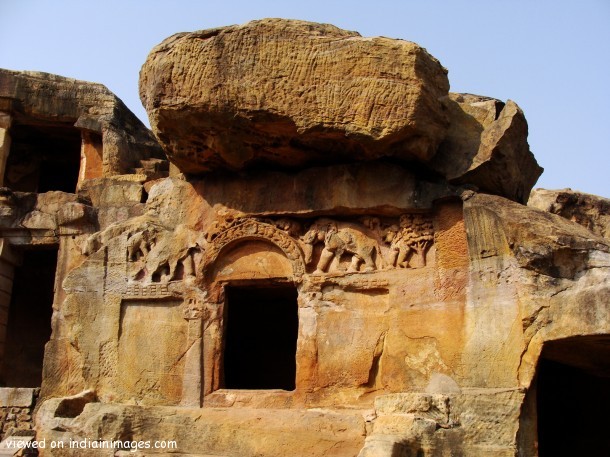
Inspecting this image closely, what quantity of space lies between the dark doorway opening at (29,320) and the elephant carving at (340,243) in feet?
21.2

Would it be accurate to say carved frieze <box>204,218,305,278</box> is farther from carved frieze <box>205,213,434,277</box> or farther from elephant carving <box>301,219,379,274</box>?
elephant carving <box>301,219,379,274</box>

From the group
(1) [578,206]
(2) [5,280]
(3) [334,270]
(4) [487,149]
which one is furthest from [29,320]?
(1) [578,206]

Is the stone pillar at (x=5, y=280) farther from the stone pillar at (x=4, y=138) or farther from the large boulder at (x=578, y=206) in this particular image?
the large boulder at (x=578, y=206)

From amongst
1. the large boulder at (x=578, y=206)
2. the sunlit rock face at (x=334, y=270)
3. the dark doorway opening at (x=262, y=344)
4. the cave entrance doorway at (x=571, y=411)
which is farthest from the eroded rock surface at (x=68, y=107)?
the cave entrance doorway at (x=571, y=411)

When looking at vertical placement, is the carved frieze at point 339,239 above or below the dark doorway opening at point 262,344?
above

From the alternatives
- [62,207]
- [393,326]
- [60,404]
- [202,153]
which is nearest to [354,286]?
[393,326]

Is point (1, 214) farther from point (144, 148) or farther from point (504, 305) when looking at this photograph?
point (504, 305)

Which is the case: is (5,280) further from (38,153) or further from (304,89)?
(304,89)

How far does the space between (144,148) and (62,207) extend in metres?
2.29

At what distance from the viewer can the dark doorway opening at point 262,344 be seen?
11.9m

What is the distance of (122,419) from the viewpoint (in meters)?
8.12

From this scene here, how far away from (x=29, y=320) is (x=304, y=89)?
28.3 feet

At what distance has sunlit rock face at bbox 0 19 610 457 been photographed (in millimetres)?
7746

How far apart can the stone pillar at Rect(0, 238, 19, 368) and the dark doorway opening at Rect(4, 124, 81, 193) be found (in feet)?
6.59
